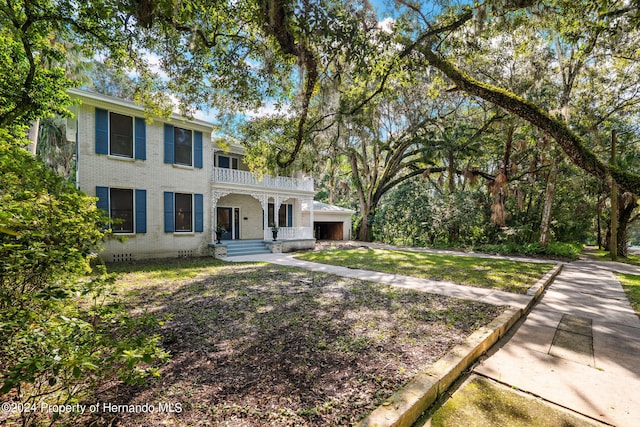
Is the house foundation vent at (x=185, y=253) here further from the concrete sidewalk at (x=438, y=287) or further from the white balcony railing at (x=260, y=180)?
the concrete sidewalk at (x=438, y=287)

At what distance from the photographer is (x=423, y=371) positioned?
2.58 metres

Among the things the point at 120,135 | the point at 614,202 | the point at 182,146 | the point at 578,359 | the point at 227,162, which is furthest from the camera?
the point at 227,162

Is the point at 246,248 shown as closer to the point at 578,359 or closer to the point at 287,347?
the point at 287,347

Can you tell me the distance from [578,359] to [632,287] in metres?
6.10

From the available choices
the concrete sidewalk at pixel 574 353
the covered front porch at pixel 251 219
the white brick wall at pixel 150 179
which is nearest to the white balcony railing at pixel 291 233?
the covered front porch at pixel 251 219

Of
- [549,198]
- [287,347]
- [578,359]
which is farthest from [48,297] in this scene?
[549,198]

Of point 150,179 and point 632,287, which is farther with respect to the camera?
point 150,179

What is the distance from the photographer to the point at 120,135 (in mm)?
9836

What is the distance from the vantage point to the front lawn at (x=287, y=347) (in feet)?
6.91

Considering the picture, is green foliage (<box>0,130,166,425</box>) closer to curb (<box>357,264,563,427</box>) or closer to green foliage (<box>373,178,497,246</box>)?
curb (<box>357,264,563,427</box>)

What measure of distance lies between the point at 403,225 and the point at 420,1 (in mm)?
13302

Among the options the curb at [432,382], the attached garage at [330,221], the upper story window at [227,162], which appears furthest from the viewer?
the attached garage at [330,221]

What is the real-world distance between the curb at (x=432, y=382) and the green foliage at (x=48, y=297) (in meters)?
1.65

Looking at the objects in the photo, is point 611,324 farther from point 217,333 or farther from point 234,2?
point 234,2
